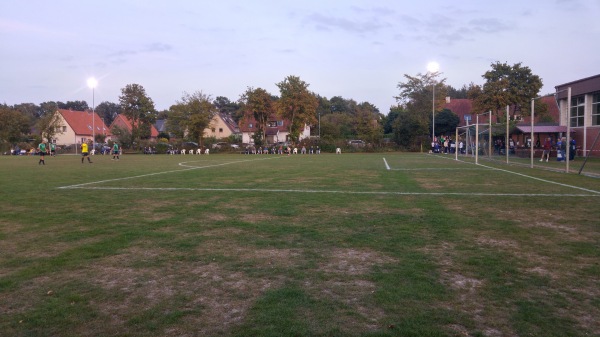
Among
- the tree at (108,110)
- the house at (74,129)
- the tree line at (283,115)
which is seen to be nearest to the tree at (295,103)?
the tree line at (283,115)

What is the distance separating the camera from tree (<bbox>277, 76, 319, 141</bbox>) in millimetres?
65950

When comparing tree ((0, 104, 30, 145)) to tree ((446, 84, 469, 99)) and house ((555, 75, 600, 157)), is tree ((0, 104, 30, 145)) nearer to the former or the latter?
house ((555, 75, 600, 157))

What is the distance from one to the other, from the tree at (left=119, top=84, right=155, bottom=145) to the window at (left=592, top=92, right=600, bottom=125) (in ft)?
199

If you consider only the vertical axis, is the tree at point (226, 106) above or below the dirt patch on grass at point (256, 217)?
above

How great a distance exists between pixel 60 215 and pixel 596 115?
1623 inches

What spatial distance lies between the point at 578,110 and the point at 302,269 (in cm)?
4331

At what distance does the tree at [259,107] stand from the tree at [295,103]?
2337mm

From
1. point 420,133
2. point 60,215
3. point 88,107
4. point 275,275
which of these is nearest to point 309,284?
point 275,275

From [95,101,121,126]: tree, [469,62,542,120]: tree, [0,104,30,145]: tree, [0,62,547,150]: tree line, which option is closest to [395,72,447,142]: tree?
[0,62,547,150]: tree line

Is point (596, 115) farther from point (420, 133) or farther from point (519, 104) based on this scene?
point (420, 133)

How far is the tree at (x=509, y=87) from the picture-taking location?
49125 millimetres

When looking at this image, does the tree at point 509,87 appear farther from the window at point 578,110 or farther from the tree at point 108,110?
the tree at point 108,110

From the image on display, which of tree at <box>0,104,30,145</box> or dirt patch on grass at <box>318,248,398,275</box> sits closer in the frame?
dirt patch on grass at <box>318,248,398,275</box>

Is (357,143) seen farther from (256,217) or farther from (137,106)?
(256,217)
